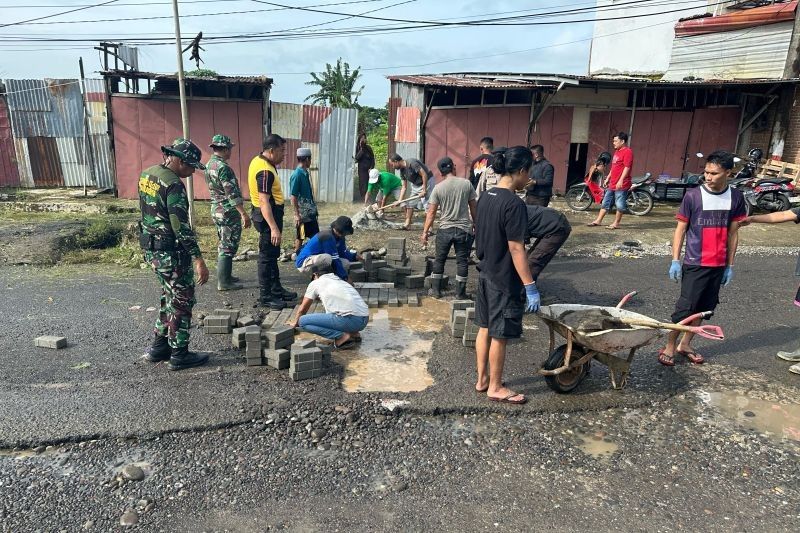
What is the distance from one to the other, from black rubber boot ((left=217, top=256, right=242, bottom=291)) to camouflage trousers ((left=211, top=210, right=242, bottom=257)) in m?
0.08

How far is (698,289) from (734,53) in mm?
16513

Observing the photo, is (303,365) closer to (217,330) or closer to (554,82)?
(217,330)

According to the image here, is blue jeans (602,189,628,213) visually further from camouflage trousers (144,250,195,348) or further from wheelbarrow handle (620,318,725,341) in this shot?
camouflage trousers (144,250,195,348)

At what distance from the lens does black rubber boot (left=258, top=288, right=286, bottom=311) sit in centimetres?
597

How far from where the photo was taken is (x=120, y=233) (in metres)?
9.20

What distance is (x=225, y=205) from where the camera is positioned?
6375 mm

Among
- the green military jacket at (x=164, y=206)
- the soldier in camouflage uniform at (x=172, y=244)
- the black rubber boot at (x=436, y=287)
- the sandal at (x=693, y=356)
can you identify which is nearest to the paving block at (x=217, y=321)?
the soldier in camouflage uniform at (x=172, y=244)

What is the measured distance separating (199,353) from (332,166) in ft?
32.4

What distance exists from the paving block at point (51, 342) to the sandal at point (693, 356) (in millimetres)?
5706

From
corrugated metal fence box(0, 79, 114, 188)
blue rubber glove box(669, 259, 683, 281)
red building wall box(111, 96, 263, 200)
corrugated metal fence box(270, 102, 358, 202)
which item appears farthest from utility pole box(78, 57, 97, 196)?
blue rubber glove box(669, 259, 683, 281)

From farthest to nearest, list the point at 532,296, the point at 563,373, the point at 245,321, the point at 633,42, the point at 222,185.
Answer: the point at 633,42 → the point at 222,185 → the point at 245,321 → the point at 563,373 → the point at 532,296

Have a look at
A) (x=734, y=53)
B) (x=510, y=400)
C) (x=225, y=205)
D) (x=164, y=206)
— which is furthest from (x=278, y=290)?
(x=734, y=53)

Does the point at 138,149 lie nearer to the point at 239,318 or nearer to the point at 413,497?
the point at 239,318

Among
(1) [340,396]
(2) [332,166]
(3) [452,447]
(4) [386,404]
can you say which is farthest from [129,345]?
(2) [332,166]
